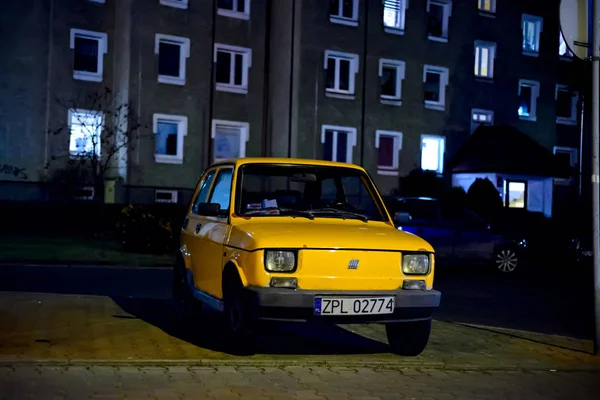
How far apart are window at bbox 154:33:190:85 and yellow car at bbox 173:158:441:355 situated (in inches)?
1003

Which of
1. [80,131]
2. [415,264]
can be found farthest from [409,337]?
[80,131]

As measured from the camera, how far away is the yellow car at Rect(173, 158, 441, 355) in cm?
791

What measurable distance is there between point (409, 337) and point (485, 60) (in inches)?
1323

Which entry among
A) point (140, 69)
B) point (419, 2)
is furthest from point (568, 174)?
point (140, 69)

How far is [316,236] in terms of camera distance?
8109mm

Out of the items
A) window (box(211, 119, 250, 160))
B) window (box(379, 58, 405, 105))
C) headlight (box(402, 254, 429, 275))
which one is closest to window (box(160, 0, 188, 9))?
window (box(211, 119, 250, 160))

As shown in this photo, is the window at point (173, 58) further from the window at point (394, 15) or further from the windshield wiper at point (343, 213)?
the windshield wiper at point (343, 213)

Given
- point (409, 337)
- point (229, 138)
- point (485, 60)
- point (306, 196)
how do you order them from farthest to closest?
point (485, 60) → point (229, 138) → point (306, 196) → point (409, 337)

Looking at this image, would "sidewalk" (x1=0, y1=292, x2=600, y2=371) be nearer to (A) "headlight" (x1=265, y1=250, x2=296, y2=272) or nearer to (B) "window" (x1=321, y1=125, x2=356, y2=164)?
(A) "headlight" (x1=265, y1=250, x2=296, y2=272)

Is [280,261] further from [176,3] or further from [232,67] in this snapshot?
A: [232,67]

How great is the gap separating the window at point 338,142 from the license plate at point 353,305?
28.3 meters

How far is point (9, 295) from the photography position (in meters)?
12.7

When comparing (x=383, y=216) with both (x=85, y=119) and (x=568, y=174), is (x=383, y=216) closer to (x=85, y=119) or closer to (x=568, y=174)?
(x=85, y=119)

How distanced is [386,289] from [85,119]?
1048 inches
